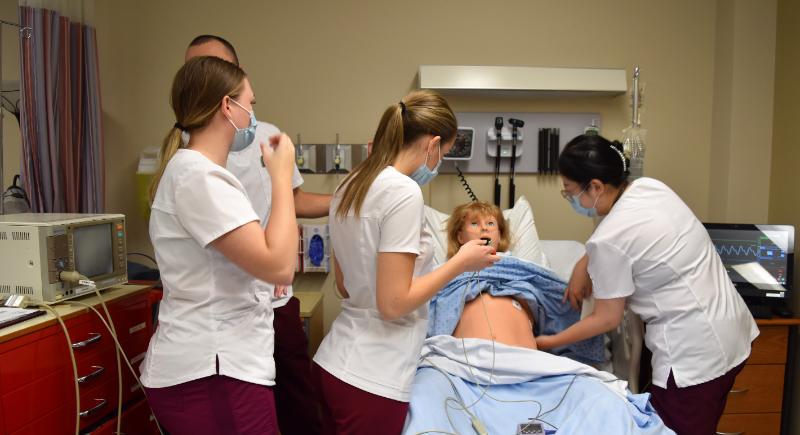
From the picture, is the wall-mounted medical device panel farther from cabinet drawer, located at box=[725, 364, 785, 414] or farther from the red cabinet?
the red cabinet

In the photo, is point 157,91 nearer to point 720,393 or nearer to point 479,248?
point 479,248

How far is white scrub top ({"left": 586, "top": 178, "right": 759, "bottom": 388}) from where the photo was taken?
5.23 ft

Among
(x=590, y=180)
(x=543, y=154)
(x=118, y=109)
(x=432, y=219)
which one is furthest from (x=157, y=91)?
(x=590, y=180)

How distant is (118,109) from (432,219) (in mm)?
1855

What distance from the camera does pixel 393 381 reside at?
1.25 metres

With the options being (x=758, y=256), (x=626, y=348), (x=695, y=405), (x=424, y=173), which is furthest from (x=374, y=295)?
(x=758, y=256)

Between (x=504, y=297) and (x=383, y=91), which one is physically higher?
(x=383, y=91)

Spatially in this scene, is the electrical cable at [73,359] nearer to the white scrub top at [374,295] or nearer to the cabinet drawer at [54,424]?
the cabinet drawer at [54,424]

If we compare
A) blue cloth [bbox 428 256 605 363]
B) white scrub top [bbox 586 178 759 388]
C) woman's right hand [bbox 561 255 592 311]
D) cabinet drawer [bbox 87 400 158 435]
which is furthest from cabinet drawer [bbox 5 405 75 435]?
woman's right hand [bbox 561 255 592 311]

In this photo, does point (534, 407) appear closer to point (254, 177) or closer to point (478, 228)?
point (478, 228)

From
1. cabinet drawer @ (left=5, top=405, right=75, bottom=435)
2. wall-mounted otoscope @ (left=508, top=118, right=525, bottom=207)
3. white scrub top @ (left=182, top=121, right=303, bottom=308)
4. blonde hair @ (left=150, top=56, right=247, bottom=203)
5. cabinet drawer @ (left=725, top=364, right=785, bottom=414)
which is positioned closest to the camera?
blonde hair @ (left=150, top=56, right=247, bottom=203)

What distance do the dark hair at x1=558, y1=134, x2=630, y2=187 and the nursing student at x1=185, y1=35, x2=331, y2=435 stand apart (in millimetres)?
879

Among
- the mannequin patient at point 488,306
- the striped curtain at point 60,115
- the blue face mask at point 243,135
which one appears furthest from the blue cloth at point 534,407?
the striped curtain at point 60,115

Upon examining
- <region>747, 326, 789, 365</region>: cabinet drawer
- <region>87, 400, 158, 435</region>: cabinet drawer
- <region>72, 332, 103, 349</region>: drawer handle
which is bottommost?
<region>87, 400, 158, 435</region>: cabinet drawer
